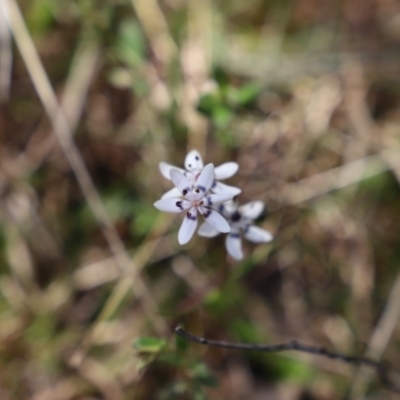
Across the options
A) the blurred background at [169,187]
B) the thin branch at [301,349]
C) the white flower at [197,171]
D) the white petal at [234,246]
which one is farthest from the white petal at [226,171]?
the blurred background at [169,187]

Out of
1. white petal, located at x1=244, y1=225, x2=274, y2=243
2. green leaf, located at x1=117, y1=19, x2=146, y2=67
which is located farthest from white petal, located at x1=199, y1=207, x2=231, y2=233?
green leaf, located at x1=117, y1=19, x2=146, y2=67

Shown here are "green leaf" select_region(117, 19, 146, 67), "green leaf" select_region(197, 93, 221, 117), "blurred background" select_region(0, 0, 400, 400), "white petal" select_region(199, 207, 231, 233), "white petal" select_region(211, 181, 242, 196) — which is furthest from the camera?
"green leaf" select_region(117, 19, 146, 67)

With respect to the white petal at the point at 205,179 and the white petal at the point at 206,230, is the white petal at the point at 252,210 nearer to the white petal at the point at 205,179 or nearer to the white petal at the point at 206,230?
the white petal at the point at 206,230

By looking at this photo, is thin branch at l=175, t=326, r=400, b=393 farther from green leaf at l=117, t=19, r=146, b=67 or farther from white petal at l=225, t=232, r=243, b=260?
green leaf at l=117, t=19, r=146, b=67

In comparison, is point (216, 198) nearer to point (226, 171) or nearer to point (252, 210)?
point (226, 171)

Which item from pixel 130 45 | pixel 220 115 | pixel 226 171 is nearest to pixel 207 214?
pixel 226 171
